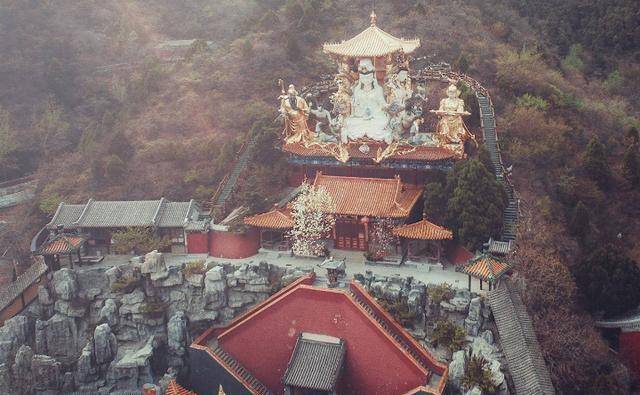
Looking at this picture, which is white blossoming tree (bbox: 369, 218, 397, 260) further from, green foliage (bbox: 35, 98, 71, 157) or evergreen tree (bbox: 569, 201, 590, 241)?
green foliage (bbox: 35, 98, 71, 157)

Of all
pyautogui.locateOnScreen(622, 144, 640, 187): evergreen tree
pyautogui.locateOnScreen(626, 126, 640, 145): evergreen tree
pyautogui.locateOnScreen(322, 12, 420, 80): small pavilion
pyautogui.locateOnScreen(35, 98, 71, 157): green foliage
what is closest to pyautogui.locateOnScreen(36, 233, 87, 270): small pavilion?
pyautogui.locateOnScreen(35, 98, 71, 157): green foliage

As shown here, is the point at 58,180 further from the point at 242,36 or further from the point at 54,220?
the point at 242,36

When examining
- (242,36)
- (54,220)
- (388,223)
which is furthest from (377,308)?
(242,36)

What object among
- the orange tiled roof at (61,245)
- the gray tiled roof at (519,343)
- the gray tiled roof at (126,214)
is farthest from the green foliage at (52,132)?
A: the gray tiled roof at (519,343)

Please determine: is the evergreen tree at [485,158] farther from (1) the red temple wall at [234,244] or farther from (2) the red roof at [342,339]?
(1) the red temple wall at [234,244]

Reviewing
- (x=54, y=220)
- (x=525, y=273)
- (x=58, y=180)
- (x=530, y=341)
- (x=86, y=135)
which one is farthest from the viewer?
(x=86, y=135)

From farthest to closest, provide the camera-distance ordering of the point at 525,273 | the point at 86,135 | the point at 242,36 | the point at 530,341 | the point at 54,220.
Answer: the point at 242,36 < the point at 86,135 < the point at 54,220 < the point at 525,273 < the point at 530,341
